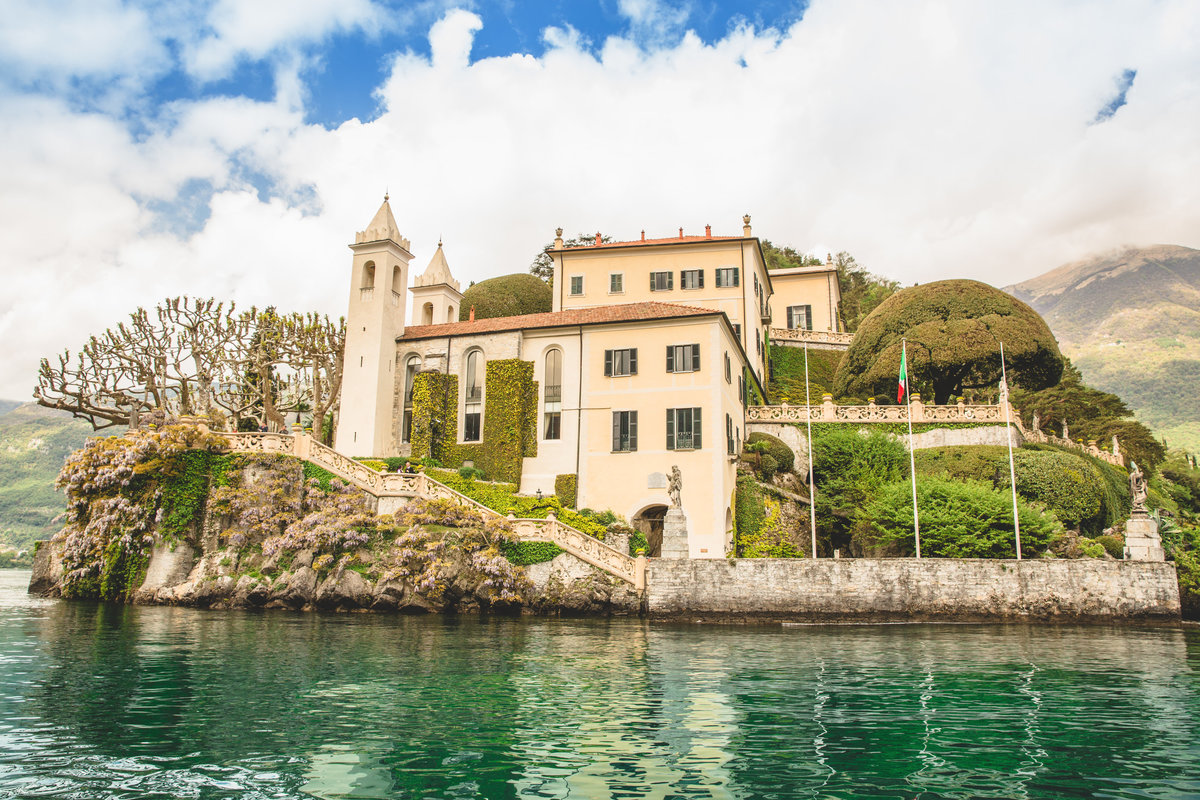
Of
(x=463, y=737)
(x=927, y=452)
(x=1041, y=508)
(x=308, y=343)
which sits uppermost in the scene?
(x=308, y=343)

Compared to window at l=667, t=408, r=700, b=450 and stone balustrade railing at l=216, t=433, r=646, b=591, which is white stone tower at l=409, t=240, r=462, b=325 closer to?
stone balustrade railing at l=216, t=433, r=646, b=591

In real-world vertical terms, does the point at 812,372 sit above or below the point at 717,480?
above

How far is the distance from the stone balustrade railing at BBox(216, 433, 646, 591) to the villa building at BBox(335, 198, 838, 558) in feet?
18.3

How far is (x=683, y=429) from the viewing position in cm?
3500

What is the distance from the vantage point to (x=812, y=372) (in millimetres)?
53531

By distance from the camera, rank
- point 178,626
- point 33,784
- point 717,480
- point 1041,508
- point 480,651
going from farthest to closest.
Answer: point 717,480 → point 1041,508 → point 178,626 → point 480,651 → point 33,784

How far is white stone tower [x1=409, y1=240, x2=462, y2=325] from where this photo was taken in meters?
50.1

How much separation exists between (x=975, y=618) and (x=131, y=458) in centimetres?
3296

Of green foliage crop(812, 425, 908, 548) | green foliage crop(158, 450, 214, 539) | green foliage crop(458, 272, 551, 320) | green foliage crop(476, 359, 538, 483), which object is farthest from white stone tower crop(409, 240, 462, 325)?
green foliage crop(812, 425, 908, 548)

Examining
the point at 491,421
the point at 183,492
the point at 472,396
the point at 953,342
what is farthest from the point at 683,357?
the point at 183,492

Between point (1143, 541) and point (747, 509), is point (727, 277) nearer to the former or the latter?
point (747, 509)

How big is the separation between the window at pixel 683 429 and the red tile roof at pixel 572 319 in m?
4.55

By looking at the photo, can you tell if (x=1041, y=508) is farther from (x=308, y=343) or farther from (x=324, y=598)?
(x=308, y=343)

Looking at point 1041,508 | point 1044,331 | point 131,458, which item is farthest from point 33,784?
point 1044,331
